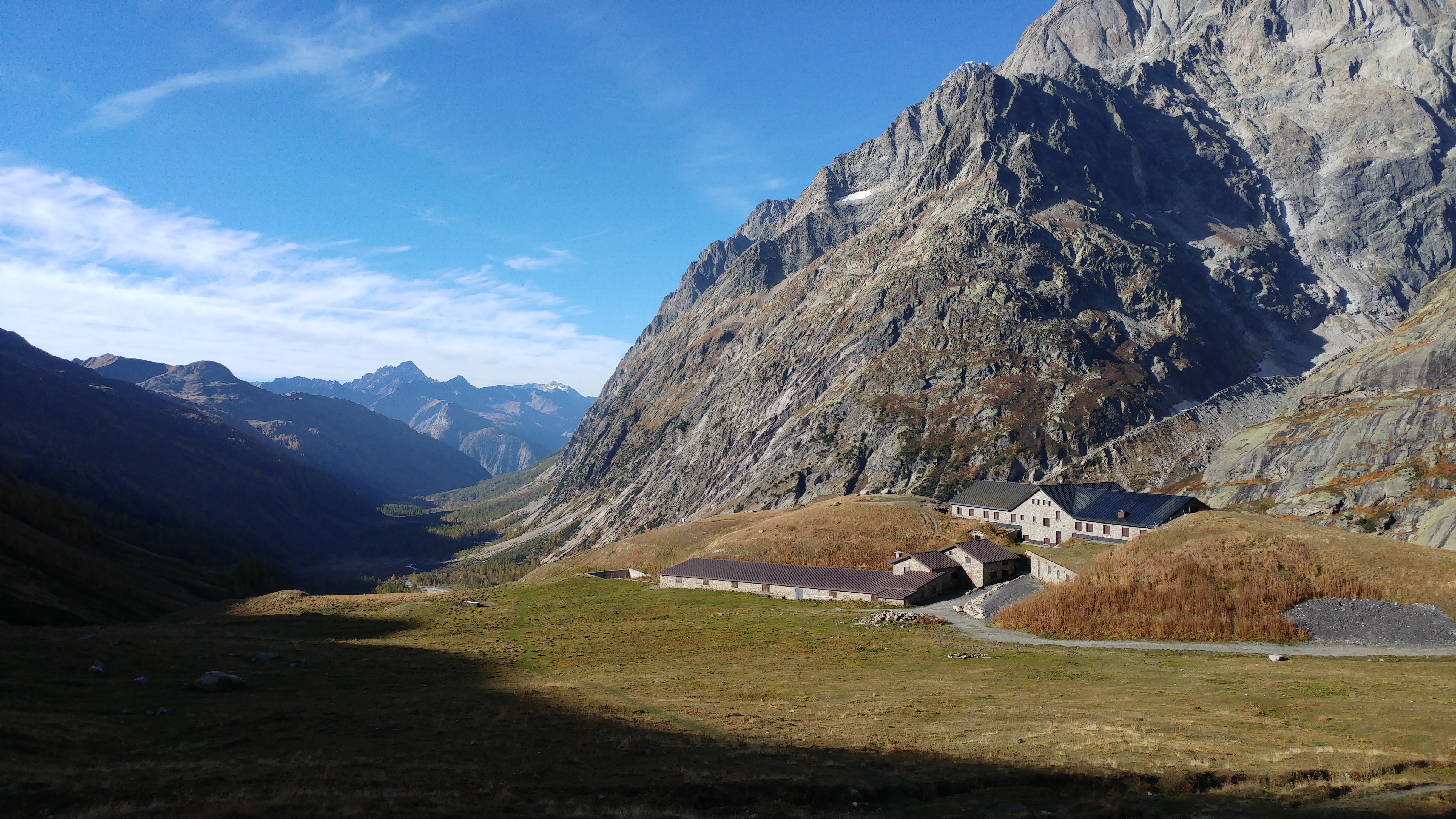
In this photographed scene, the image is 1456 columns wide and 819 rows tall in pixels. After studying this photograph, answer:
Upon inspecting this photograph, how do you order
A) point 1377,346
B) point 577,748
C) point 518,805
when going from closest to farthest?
point 518,805, point 577,748, point 1377,346

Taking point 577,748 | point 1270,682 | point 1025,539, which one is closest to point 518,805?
point 577,748

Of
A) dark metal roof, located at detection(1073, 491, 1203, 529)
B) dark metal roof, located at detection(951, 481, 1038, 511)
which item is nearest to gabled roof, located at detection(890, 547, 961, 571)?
dark metal roof, located at detection(1073, 491, 1203, 529)

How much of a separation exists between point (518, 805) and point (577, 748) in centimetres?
831

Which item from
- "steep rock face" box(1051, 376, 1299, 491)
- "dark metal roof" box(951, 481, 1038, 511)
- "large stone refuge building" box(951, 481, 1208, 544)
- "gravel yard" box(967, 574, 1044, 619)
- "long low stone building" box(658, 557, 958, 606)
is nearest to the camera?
"gravel yard" box(967, 574, 1044, 619)

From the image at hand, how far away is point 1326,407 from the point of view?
505 feet

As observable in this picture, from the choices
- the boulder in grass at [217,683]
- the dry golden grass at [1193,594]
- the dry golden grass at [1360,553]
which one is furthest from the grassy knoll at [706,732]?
the dry golden grass at [1360,553]

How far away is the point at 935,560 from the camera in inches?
3447

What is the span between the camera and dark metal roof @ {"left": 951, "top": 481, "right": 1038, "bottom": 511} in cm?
10694

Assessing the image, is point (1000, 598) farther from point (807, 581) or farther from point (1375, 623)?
point (1375, 623)

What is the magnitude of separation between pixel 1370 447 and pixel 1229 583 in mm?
104805

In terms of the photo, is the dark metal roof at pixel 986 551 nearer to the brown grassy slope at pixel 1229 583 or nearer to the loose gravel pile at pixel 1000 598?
the loose gravel pile at pixel 1000 598

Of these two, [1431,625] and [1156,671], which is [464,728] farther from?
[1431,625]

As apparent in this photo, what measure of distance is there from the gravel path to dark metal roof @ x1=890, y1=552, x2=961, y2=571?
19157 mm

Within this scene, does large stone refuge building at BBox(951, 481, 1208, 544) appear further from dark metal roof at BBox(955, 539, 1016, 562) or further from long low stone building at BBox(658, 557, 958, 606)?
long low stone building at BBox(658, 557, 958, 606)
